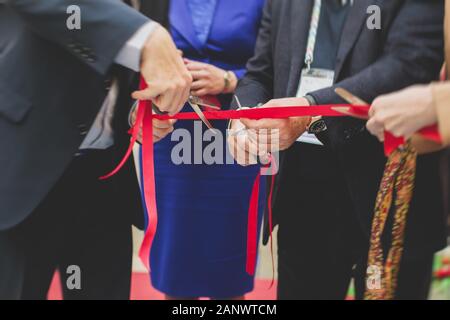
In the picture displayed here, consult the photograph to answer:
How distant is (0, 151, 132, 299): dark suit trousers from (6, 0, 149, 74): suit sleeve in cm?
38

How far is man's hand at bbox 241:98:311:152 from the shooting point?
3.46 feet

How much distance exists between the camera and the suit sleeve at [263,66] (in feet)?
4.20

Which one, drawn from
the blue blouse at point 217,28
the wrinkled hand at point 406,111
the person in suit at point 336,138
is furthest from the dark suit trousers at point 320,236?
the wrinkled hand at point 406,111

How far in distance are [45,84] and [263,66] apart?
53 cm

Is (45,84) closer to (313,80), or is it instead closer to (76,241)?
(76,241)

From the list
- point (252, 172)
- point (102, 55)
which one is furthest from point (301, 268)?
point (102, 55)

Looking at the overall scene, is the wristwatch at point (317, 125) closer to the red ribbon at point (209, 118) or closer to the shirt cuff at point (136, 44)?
the red ribbon at point (209, 118)

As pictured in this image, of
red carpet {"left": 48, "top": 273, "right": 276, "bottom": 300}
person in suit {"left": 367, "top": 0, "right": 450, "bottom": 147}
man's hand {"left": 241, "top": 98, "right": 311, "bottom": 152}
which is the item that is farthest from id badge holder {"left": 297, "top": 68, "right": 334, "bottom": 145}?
red carpet {"left": 48, "top": 273, "right": 276, "bottom": 300}

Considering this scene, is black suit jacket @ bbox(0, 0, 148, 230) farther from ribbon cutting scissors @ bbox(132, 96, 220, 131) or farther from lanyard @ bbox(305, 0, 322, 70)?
lanyard @ bbox(305, 0, 322, 70)

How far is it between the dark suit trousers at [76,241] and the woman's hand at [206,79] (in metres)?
0.30

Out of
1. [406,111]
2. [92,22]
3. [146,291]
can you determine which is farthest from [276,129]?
[146,291]

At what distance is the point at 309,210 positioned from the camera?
52.0 inches

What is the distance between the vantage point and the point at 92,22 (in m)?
0.99

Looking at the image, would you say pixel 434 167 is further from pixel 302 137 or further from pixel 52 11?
pixel 52 11
